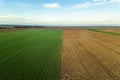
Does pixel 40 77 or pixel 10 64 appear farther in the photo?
pixel 10 64

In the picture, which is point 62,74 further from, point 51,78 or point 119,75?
point 119,75

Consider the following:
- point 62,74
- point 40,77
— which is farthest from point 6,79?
point 62,74

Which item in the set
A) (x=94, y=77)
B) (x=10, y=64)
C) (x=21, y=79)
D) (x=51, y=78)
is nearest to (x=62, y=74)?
(x=51, y=78)

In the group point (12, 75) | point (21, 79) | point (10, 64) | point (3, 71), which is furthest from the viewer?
point (10, 64)

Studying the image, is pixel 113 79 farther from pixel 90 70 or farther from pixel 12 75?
pixel 12 75

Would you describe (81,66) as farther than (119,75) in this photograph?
Yes

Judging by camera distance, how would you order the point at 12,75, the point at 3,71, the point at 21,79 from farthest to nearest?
the point at 3,71
the point at 12,75
the point at 21,79

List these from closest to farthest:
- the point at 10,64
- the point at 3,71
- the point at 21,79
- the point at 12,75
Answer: the point at 21,79 → the point at 12,75 → the point at 3,71 → the point at 10,64
